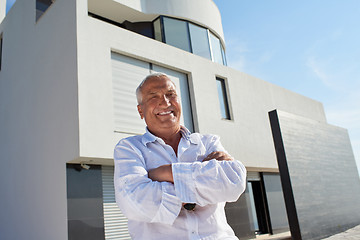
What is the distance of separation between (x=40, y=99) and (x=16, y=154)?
1.92 m

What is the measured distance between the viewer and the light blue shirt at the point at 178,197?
1.38 meters

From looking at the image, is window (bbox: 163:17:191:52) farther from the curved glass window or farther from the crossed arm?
the crossed arm

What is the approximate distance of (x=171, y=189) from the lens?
4.64 feet

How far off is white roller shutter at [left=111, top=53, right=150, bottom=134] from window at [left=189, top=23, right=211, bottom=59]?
3.09 metres

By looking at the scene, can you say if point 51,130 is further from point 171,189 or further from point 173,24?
point 171,189

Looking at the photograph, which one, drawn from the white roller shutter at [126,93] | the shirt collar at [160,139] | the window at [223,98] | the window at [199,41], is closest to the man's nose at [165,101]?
the shirt collar at [160,139]

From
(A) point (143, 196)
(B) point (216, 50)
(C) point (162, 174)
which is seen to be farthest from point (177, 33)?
(A) point (143, 196)

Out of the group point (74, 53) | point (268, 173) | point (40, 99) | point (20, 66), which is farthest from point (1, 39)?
point (268, 173)

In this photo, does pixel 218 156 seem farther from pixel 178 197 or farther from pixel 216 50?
pixel 216 50

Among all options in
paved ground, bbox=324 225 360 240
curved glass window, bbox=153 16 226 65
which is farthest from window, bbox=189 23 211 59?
paved ground, bbox=324 225 360 240

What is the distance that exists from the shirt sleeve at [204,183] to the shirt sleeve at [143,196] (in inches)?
2.0

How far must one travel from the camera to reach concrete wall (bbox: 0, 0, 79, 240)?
751 centimetres

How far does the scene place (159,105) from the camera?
5.76 feet

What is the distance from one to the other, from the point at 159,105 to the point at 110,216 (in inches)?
270
